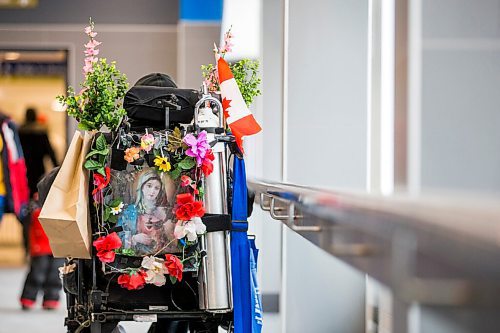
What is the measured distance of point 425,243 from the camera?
1.10 m

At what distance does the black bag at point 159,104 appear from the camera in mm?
3664

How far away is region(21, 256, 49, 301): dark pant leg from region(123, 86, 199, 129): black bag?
4.25 metres

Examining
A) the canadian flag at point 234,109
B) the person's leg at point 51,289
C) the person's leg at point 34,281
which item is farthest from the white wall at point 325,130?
the person's leg at point 34,281

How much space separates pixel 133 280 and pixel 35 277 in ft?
14.5

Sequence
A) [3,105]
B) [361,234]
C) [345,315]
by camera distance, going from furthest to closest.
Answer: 1. [3,105]
2. [345,315]
3. [361,234]

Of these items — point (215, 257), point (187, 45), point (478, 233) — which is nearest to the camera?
point (478, 233)

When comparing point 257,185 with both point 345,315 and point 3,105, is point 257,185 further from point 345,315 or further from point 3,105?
point 3,105

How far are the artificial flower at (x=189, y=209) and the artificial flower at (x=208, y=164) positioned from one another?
0.12 m

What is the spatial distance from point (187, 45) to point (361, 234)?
38.5 feet

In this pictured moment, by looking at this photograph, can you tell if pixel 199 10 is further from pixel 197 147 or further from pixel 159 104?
pixel 197 147

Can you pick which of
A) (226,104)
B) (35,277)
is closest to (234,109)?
(226,104)

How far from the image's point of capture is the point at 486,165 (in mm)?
1704

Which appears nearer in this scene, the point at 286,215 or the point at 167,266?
the point at 286,215

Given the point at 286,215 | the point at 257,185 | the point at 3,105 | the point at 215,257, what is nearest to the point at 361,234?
the point at 286,215
